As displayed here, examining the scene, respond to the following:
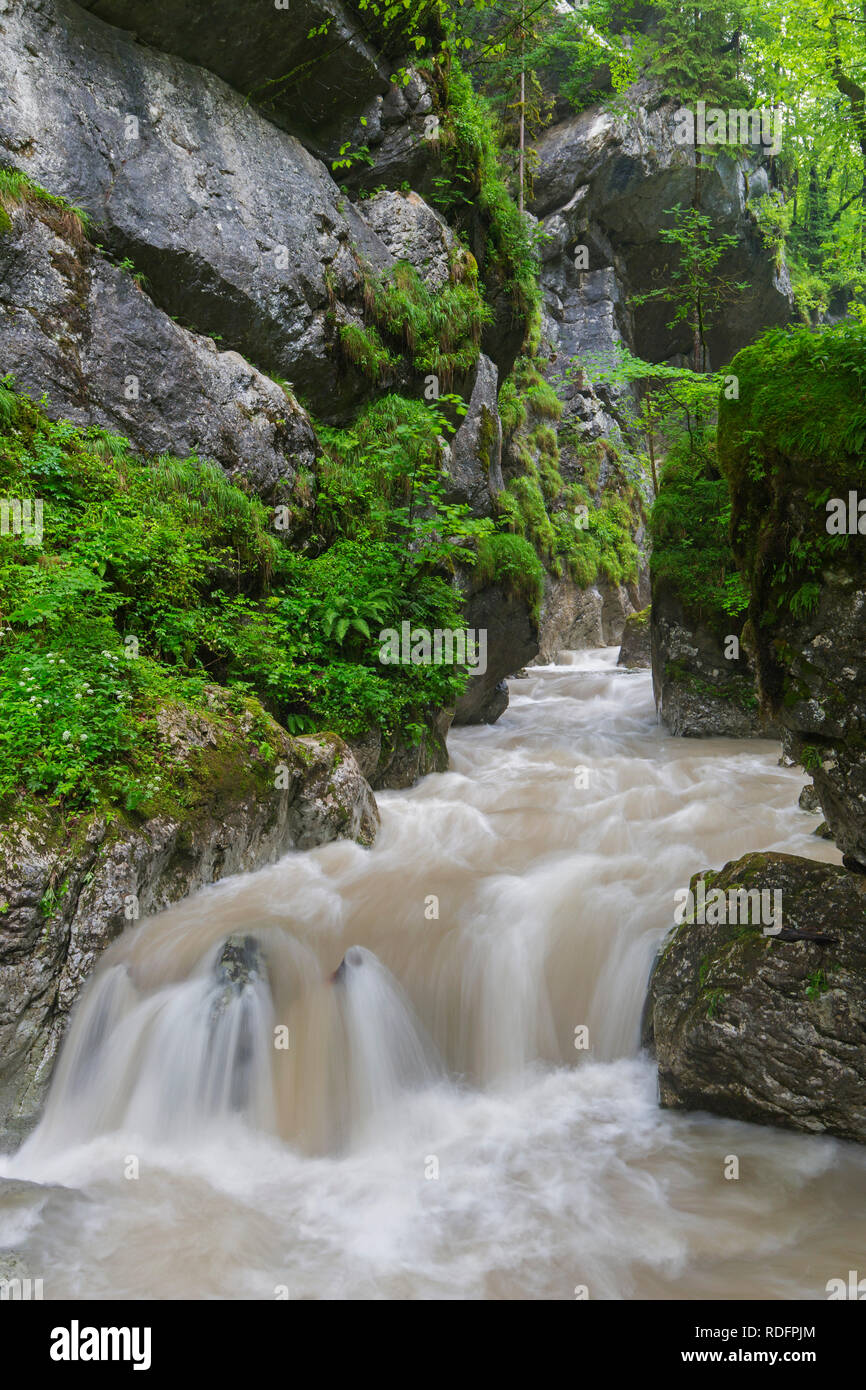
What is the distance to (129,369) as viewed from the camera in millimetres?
8508

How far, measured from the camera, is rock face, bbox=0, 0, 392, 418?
28.0 feet

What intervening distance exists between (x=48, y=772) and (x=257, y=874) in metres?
2.04

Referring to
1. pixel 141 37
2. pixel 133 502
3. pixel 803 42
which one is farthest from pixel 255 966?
pixel 803 42

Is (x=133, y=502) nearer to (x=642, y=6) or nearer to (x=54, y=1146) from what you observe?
(x=54, y=1146)

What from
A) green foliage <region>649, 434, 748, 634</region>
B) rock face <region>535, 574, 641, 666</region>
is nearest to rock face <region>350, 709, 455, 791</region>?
green foliage <region>649, 434, 748, 634</region>

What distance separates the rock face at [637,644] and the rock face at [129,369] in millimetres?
11527

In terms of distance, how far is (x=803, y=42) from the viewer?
32.5 feet

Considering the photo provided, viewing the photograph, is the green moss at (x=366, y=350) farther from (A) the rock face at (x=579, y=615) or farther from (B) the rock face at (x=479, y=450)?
(A) the rock face at (x=579, y=615)

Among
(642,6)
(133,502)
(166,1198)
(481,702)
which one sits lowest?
(166,1198)

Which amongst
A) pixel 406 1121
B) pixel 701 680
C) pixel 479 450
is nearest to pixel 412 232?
pixel 479 450

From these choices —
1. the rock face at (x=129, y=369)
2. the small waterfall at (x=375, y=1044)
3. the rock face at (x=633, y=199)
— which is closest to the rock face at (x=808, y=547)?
the small waterfall at (x=375, y=1044)

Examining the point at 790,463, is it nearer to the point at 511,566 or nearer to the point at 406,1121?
the point at 406,1121

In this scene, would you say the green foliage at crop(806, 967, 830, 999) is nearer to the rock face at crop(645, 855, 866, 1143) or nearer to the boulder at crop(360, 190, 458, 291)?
the rock face at crop(645, 855, 866, 1143)

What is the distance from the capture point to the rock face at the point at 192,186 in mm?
8547
